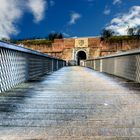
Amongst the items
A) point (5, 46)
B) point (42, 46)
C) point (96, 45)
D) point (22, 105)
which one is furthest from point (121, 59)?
point (42, 46)

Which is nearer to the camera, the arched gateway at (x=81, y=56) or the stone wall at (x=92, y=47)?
the stone wall at (x=92, y=47)

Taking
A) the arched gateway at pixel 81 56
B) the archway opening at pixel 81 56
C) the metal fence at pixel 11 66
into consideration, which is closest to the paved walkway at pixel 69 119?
the metal fence at pixel 11 66

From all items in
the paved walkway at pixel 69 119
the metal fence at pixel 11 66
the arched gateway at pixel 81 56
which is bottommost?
the paved walkway at pixel 69 119

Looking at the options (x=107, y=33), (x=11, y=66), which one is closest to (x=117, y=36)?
(x=107, y=33)

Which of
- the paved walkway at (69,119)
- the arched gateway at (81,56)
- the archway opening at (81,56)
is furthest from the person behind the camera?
the archway opening at (81,56)

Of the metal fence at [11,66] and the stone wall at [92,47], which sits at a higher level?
the stone wall at [92,47]

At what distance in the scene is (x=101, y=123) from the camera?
6.48ft

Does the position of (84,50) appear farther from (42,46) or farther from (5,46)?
(5,46)

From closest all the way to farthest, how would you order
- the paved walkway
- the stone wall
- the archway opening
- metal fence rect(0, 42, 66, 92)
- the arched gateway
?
the paved walkway → metal fence rect(0, 42, 66, 92) → the stone wall → the arched gateway → the archway opening

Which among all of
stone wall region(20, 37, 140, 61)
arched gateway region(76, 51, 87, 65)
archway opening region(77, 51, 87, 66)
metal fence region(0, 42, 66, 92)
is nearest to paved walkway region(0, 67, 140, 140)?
metal fence region(0, 42, 66, 92)

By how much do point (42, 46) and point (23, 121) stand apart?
46554 mm

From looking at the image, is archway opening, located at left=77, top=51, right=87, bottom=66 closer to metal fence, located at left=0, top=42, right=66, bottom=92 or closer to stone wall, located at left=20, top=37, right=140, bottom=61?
stone wall, located at left=20, top=37, right=140, bottom=61

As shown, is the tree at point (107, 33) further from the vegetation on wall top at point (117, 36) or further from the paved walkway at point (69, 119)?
the paved walkway at point (69, 119)

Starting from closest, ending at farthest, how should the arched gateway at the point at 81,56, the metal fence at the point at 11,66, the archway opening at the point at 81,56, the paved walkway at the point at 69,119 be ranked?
the paved walkway at the point at 69,119, the metal fence at the point at 11,66, the arched gateway at the point at 81,56, the archway opening at the point at 81,56
